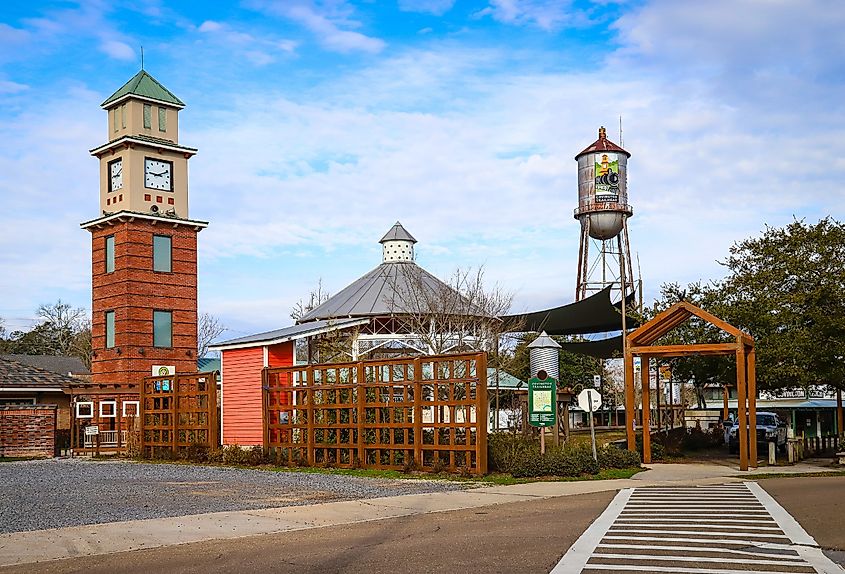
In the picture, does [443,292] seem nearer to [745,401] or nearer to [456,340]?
[456,340]

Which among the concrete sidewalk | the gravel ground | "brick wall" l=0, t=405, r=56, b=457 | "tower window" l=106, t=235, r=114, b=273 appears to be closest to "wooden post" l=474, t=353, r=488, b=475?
the gravel ground

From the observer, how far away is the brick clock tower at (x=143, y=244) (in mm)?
46875

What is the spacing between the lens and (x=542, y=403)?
21.7 m

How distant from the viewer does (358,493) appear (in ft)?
57.6

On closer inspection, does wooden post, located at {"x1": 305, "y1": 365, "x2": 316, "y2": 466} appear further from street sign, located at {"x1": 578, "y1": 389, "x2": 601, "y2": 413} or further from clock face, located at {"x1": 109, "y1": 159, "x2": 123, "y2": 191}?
clock face, located at {"x1": 109, "y1": 159, "x2": 123, "y2": 191}

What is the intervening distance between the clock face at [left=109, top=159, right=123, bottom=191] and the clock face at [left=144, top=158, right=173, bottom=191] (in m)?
1.17

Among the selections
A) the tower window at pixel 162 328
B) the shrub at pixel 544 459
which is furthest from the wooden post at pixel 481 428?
the tower window at pixel 162 328

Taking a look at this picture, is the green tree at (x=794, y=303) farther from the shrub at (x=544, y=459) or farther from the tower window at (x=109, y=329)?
the tower window at (x=109, y=329)

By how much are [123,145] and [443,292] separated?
680 inches

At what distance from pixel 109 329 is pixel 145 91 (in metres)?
11.4

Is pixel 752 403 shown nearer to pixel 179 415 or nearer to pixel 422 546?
pixel 422 546

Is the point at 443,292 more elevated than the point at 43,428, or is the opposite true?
the point at 443,292

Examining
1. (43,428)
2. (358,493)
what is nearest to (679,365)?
(358,493)

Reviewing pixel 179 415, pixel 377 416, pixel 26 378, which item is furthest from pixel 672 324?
pixel 26 378
